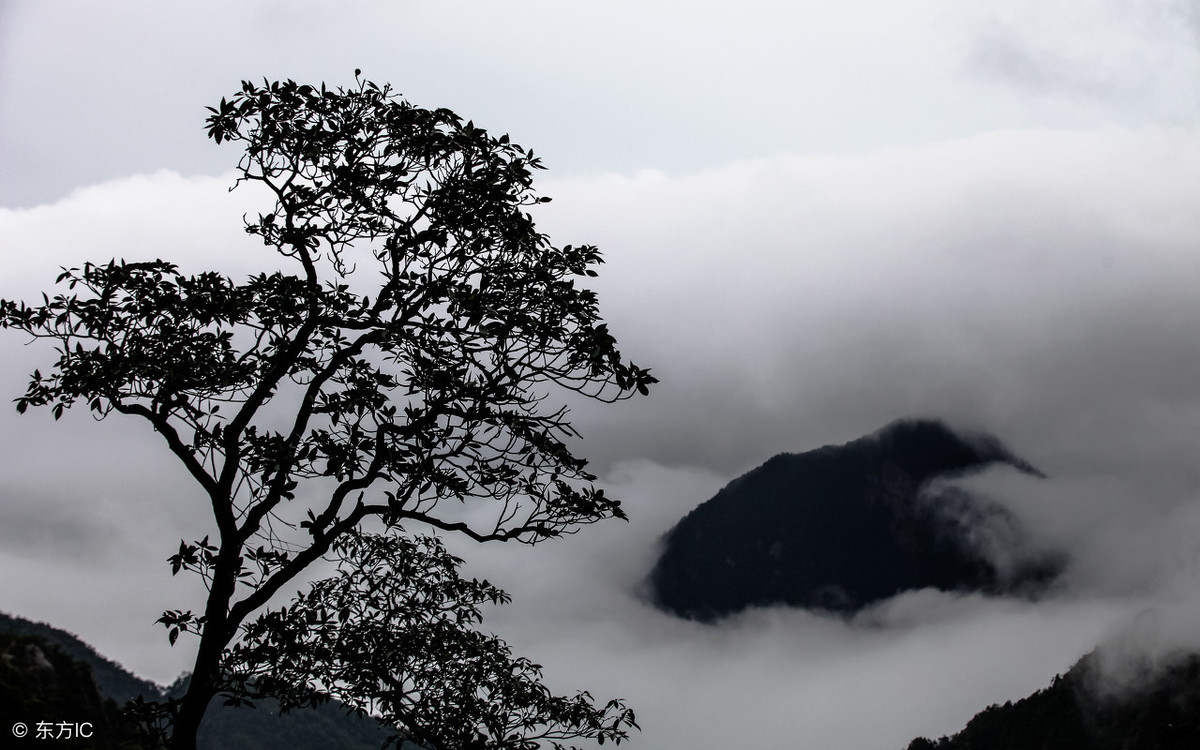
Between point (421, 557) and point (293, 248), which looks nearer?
point (293, 248)

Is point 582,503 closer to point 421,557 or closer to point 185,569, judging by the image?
point 421,557

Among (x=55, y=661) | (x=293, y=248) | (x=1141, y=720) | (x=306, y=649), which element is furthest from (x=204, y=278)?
(x=1141, y=720)

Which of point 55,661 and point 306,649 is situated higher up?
point 55,661

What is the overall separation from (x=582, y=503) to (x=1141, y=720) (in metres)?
219

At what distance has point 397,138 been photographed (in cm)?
1009

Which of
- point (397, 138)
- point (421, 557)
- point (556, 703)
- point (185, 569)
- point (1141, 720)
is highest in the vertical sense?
point (1141, 720)

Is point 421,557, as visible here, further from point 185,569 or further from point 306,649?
point 185,569

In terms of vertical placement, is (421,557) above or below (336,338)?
below

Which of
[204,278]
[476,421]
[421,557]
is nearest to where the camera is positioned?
[476,421]

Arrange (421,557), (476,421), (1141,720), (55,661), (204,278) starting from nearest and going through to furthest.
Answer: (476,421)
(204,278)
(421,557)
(55,661)
(1141,720)

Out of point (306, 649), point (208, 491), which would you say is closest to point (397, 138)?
point (208, 491)

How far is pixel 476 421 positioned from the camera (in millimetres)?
8977

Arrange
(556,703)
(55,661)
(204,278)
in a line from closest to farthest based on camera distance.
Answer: (204,278) < (556,703) < (55,661)

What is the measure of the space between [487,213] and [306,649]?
16.1ft
